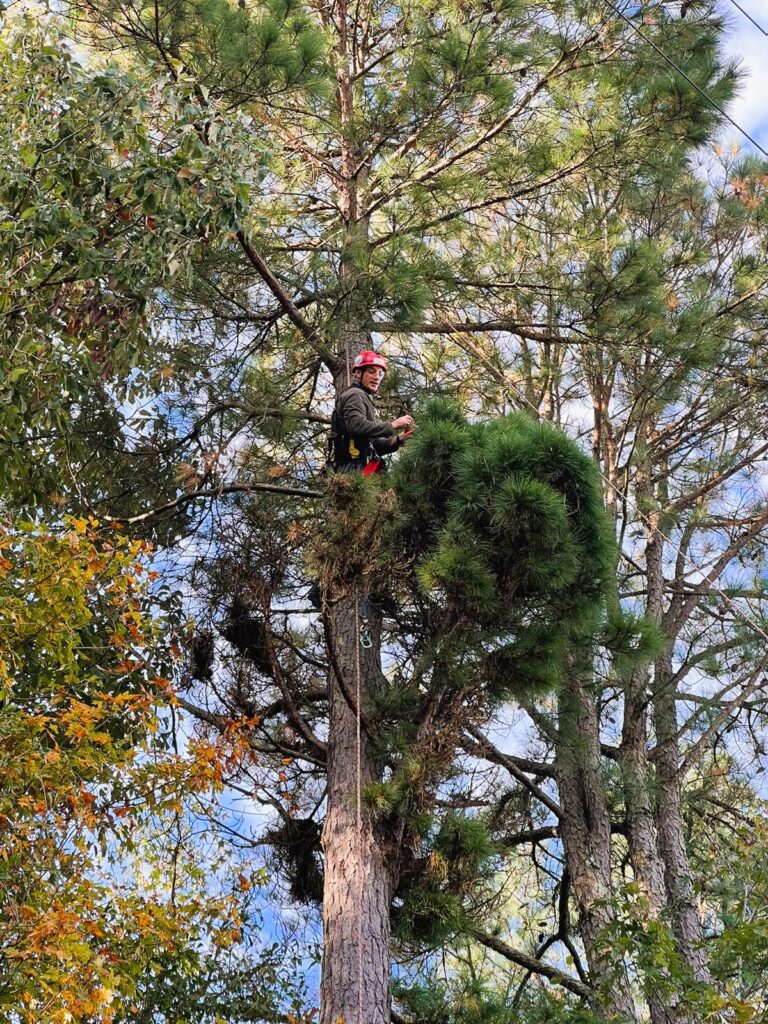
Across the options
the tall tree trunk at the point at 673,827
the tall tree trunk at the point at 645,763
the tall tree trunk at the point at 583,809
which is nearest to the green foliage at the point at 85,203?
the tall tree trunk at the point at 645,763

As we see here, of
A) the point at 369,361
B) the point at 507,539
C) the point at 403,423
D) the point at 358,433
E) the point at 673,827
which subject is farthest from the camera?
the point at 673,827

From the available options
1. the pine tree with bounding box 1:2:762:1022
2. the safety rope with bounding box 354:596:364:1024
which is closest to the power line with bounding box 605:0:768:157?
the pine tree with bounding box 1:2:762:1022

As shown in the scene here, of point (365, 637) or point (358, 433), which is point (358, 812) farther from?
point (358, 433)

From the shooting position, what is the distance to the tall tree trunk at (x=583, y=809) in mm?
8273

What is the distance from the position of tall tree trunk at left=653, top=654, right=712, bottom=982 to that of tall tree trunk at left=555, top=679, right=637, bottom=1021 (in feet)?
1.68

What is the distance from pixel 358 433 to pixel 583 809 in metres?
3.55

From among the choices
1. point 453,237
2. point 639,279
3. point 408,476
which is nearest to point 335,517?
point 408,476

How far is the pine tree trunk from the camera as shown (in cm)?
584

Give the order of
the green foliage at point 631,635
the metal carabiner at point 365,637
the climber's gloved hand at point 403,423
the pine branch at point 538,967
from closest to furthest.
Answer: the climber's gloved hand at point 403,423 → the green foliage at point 631,635 → the metal carabiner at point 365,637 → the pine branch at point 538,967

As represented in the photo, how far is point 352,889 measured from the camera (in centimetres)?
612

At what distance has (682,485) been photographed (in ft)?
35.0

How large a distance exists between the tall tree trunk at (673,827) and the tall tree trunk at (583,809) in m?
0.51

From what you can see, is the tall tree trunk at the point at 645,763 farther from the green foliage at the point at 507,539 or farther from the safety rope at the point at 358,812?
the safety rope at the point at 358,812

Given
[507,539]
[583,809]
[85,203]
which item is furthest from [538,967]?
[85,203]
